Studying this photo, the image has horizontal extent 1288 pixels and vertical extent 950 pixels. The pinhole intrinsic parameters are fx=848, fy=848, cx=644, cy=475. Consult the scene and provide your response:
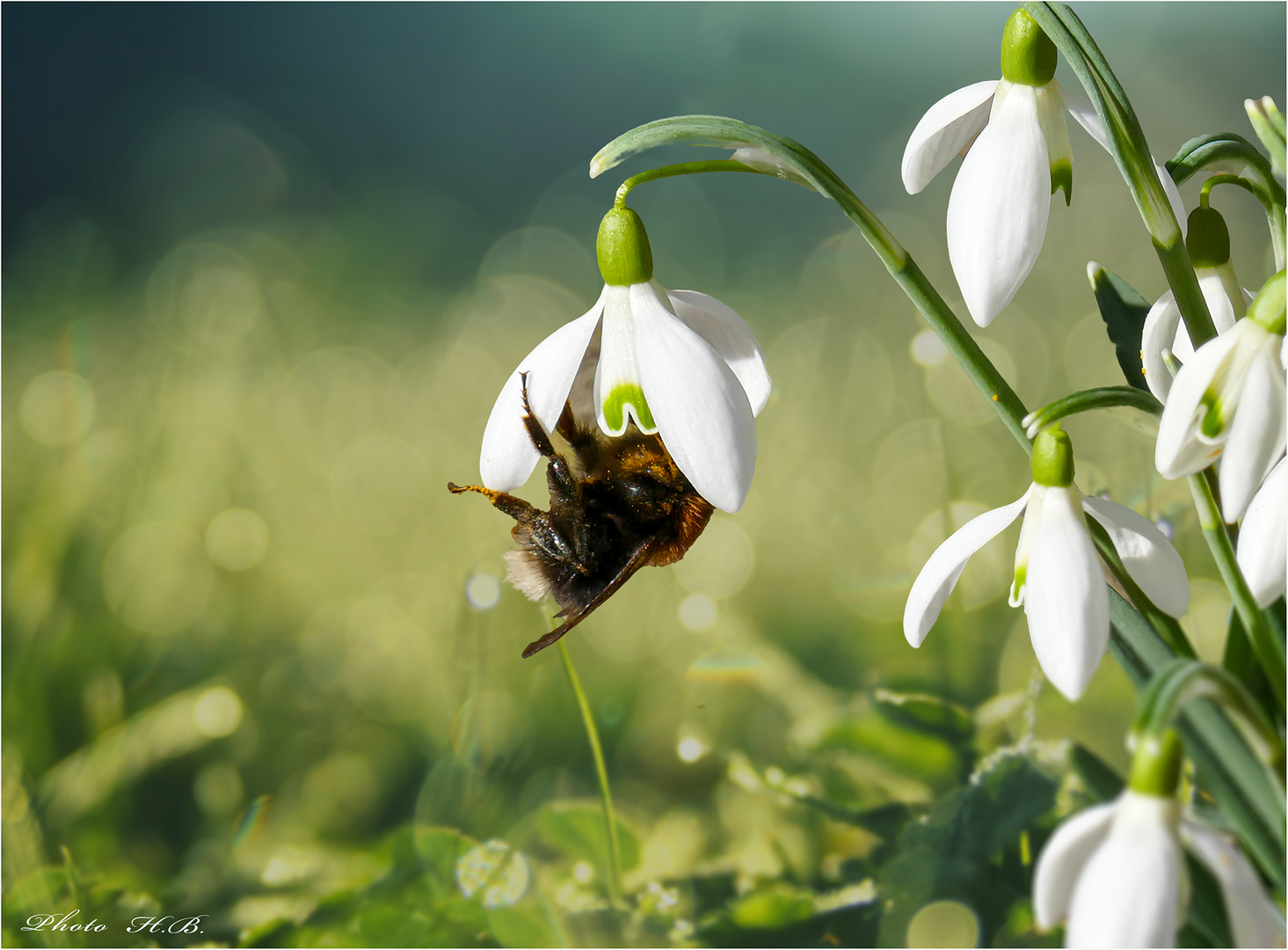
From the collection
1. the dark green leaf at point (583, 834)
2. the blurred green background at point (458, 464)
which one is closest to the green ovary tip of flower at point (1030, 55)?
the blurred green background at point (458, 464)

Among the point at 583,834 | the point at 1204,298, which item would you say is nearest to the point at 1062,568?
the point at 1204,298

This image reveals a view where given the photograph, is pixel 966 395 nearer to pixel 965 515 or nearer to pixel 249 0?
pixel 965 515

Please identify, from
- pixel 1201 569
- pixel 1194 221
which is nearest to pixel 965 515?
pixel 1201 569

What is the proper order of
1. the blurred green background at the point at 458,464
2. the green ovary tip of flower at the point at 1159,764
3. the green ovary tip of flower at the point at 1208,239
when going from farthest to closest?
the blurred green background at the point at 458,464 < the green ovary tip of flower at the point at 1208,239 < the green ovary tip of flower at the point at 1159,764

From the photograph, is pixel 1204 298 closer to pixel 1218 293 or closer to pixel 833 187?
pixel 1218 293

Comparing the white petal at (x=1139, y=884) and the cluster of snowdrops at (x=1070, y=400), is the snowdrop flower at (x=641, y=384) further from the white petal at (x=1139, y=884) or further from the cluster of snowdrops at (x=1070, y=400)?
the white petal at (x=1139, y=884)

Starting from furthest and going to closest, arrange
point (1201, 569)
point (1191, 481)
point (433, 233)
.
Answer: point (433, 233) < point (1201, 569) < point (1191, 481)
